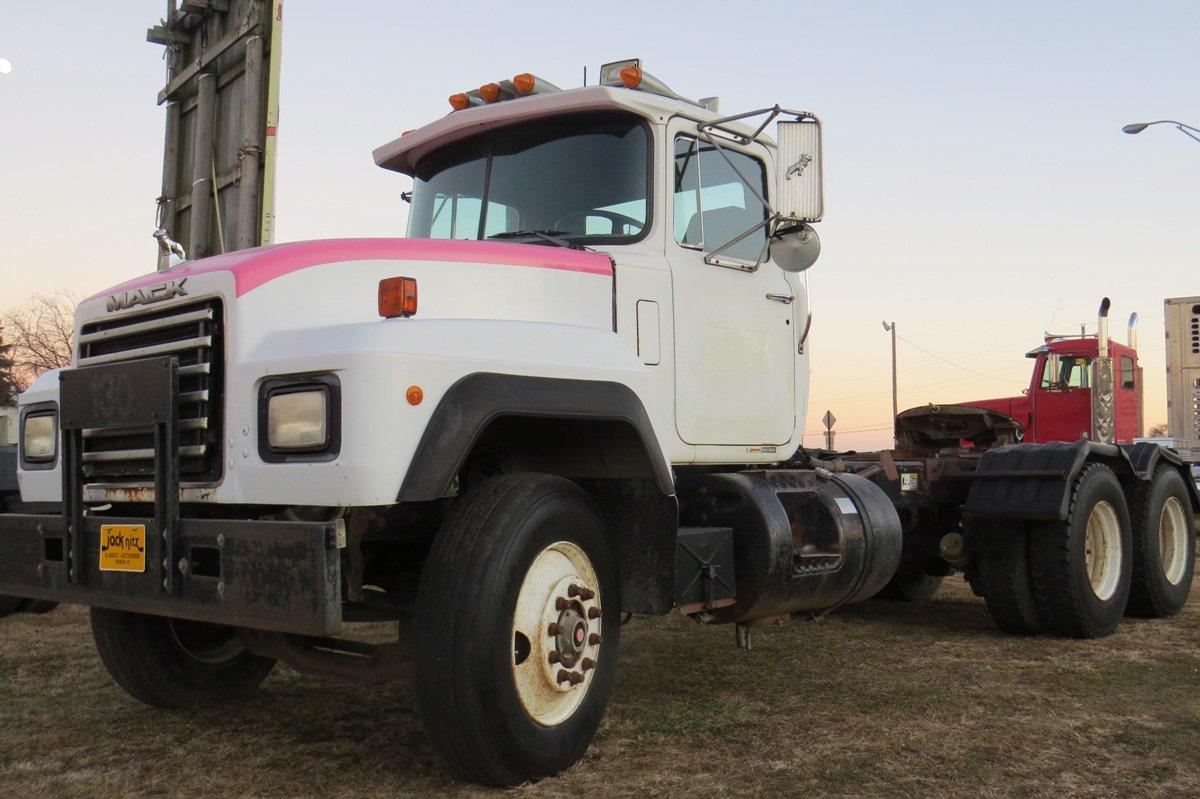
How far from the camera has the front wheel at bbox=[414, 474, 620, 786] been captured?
3.71 m

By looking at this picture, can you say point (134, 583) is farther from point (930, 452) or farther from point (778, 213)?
point (930, 452)

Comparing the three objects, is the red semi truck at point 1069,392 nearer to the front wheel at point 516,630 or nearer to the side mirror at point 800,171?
the side mirror at point 800,171

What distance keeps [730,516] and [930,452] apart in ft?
16.0

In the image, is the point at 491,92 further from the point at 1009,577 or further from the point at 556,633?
the point at 1009,577

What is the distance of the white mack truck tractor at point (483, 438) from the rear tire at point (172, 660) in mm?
13

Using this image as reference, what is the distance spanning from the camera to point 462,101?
5.51 meters

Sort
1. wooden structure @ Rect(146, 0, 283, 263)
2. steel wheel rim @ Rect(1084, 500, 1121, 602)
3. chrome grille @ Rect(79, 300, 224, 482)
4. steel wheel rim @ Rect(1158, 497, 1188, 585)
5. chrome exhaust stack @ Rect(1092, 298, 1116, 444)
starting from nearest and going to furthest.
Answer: chrome grille @ Rect(79, 300, 224, 482) < wooden structure @ Rect(146, 0, 283, 263) < steel wheel rim @ Rect(1084, 500, 1121, 602) < steel wheel rim @ Rect(1158, 497, 1188, 585) < chrome exhaust stack @ Rect(1092, 298, 1116, 444)

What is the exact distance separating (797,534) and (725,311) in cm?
122

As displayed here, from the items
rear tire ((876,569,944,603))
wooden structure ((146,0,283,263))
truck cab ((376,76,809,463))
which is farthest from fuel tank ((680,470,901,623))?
wooden structure ((146,0,283,263))

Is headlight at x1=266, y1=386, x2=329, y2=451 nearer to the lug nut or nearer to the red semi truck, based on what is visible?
the lug nut

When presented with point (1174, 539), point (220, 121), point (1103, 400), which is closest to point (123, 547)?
point (220, 121)

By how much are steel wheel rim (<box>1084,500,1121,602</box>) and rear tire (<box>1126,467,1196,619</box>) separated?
1.30 feet

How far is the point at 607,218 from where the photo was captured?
16.7 ft

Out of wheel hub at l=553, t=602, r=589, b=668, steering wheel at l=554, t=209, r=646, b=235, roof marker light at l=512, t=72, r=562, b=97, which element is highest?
roof marker light at l=512, t=72, r=562, b=97
